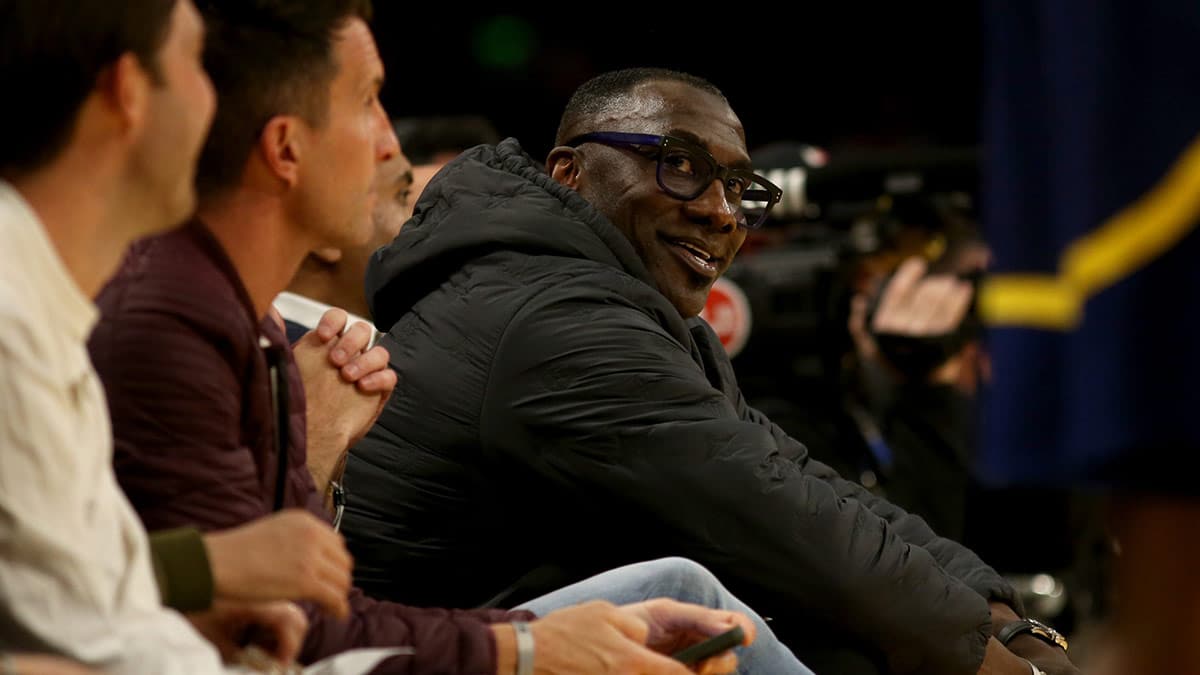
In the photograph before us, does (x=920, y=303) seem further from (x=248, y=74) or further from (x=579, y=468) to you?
(x=248, y=74)

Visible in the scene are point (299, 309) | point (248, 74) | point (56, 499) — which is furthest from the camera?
point (299, 309)

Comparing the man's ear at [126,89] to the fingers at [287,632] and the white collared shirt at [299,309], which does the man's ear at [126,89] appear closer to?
the fingers at [287,632]

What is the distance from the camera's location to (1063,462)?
1166 mm

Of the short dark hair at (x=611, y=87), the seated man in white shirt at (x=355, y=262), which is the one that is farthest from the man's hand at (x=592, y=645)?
the seated man in white shirt at (x=355, y=262)

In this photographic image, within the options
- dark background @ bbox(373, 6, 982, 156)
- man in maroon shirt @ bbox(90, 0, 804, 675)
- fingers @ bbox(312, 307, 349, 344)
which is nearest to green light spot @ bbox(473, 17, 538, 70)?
dark background @ bbox(373, 6, 982, 156)

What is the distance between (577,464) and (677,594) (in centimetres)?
29

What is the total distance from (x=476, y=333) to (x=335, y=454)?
0.39 metres

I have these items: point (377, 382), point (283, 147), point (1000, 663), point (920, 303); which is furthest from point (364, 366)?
point (920, 303)

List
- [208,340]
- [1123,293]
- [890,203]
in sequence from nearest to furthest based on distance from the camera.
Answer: [1123,293]
[208,340]
[890,203]

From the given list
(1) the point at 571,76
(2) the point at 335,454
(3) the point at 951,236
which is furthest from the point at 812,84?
(2) the point at 335,454

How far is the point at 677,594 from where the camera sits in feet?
6.44

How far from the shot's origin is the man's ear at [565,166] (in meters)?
2.69

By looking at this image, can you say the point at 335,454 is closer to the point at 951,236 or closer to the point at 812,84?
the point at 951,236

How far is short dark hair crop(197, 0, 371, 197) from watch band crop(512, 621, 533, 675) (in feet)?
1.68
